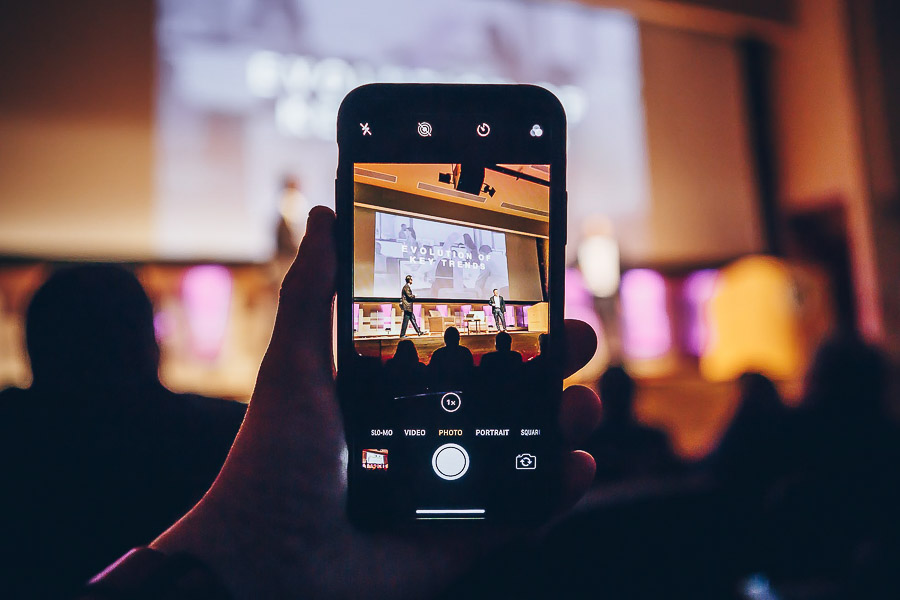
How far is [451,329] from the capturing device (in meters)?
0.74

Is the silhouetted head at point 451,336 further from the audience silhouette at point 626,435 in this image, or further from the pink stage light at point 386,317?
the audience silhouette at point 626,435

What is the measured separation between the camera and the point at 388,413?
720 mm

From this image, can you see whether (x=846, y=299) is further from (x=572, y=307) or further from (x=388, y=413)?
(x=388, y=413)

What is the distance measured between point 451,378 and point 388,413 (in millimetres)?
79

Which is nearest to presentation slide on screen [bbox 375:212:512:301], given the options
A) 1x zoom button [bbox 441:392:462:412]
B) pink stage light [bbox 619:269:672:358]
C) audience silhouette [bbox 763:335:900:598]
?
1x zoom button [bbox 441:392:462:412]

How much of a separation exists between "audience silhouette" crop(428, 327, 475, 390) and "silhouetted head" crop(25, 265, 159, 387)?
21.8 inches

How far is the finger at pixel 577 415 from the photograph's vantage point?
0.73 m

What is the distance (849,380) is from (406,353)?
1.73 m

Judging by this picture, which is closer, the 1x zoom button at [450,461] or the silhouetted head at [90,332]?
the 1x zoom button at [450,461]

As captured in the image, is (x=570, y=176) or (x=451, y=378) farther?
(x=570, y=176)

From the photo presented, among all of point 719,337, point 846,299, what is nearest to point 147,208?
point 719,337

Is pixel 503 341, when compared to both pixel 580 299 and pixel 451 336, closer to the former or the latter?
pixel 451 336

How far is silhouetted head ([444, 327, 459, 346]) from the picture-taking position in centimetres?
74

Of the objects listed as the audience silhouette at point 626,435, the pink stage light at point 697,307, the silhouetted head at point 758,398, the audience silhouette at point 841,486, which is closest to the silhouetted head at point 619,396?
the audience silhouette at point 626,435
